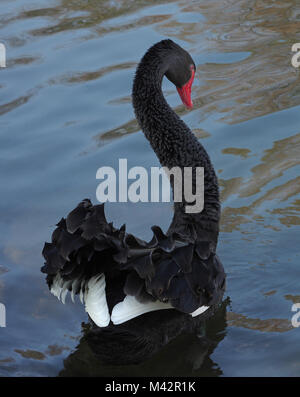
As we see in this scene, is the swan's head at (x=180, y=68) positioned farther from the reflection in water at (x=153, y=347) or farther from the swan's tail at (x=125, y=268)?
the reflection in water at (x=153, y=347)

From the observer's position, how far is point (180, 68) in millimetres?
3742

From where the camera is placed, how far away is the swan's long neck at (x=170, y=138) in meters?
3.55

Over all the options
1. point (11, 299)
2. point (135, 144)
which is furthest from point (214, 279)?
point (135, 144)

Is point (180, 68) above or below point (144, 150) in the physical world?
above

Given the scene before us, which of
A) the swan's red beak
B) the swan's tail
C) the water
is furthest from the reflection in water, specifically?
the swan's red beak

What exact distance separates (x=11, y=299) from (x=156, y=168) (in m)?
1.52

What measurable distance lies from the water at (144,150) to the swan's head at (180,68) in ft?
2.86

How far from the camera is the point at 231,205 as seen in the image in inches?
177

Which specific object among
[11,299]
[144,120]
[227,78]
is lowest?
[11,299]

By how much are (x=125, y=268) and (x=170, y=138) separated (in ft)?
3.01

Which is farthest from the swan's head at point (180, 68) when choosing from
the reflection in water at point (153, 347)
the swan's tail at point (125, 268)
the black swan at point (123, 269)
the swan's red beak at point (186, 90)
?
the reflection in water at point (153, 347)

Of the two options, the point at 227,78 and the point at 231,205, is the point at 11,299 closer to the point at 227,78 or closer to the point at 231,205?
the point at 231,205

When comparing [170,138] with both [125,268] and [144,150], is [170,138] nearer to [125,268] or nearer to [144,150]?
[125,268]

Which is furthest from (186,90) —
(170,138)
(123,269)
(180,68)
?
(123,269)
